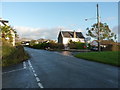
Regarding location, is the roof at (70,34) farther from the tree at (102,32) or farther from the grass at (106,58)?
the grass at (106,58)

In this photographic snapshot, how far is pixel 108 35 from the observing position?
53.8 m

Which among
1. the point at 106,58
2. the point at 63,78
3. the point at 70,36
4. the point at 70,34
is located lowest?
the point at 63,78

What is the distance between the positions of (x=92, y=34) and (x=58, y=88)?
1949 inches

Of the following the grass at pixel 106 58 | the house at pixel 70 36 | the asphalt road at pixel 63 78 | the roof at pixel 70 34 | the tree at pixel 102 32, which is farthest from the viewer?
the roof at pixel 70 34

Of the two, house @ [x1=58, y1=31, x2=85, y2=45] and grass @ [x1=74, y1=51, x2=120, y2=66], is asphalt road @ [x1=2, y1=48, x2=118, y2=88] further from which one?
house @ [x1=58, y1=31, x2=85, y2=45]

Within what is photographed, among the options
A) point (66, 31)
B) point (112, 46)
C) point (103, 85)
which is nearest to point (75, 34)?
point (66, 31)

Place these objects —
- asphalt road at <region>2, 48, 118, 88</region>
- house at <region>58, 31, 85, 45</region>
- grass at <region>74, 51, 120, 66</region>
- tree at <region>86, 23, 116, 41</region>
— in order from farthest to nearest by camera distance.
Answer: house at <region>58, 31, 85, 45</region>
tree at <region>86, 23, 116, 41</region>
grass at <region>74, 51, 120, 66</region>
asphalt road at <region>2, 48, 118, 88</region>

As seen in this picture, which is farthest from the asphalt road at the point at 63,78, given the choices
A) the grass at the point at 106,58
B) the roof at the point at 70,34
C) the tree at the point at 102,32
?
the roof at the point at 70,34

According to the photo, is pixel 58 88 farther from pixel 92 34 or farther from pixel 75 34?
pixel 75 34

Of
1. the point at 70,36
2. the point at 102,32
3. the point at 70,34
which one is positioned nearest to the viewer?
the point at 102,32

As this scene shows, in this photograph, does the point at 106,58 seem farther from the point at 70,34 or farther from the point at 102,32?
the point at 70,34

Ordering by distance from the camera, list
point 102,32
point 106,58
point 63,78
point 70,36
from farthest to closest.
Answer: point 70,36, point 102,32, point 106,58, point 63,78

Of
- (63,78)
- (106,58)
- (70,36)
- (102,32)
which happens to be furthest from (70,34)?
(63,78)

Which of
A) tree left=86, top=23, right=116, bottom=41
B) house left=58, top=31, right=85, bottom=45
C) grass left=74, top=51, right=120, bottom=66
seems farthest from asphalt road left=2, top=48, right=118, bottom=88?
house left=58, top=31, right=85, bottom=45
